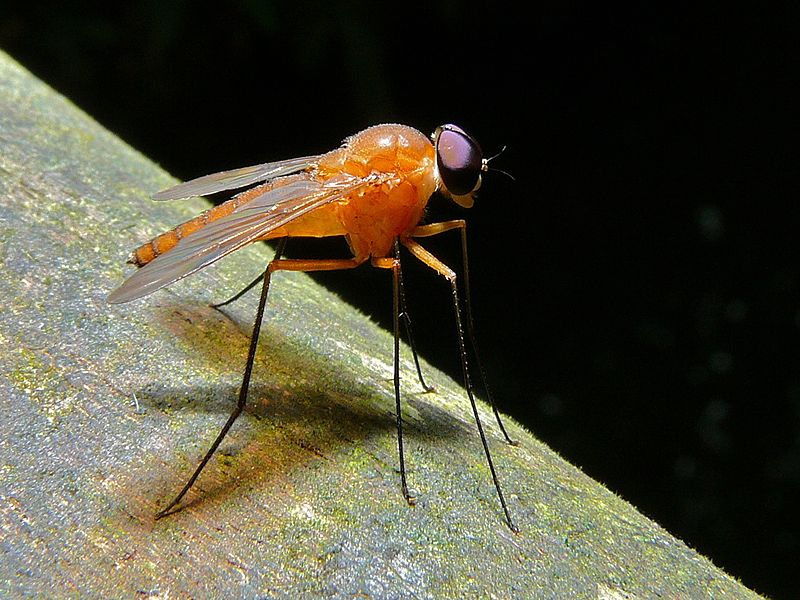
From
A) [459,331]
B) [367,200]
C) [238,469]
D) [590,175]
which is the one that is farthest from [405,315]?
[590,175]

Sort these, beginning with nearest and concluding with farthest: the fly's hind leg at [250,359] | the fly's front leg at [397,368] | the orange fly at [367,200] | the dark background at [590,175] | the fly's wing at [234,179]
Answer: the fly's hind leg at [250,359], the fly's front leg at [397,368], the orange fly at [367,200], the fly's wing at [234,179], the dark background at [590,175]

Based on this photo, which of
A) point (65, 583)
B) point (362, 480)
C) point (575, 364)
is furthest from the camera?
point (575, 364)

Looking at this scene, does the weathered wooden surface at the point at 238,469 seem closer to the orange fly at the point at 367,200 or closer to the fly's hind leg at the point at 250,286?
the fly's hind leg at the point at 250,286

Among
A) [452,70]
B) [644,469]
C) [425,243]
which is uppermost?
[452,70]

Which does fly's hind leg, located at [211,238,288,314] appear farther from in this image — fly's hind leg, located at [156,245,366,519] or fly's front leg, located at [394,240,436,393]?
fly's front leg, located at [394,240,436,393]

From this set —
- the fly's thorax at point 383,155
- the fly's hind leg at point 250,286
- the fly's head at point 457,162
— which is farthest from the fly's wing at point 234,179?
the fly's head at point 457,162

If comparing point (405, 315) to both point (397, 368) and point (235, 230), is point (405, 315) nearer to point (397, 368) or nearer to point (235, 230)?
point (397, 368)

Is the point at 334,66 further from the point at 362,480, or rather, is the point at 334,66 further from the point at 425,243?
→ the point at 362,480

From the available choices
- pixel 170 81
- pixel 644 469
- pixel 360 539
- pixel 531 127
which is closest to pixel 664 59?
pixel 531 127
